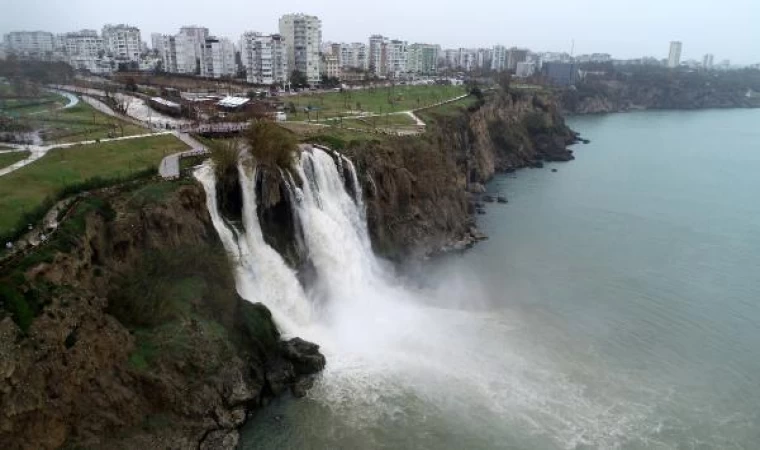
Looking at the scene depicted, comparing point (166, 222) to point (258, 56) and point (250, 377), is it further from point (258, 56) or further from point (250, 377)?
point (258, 56)

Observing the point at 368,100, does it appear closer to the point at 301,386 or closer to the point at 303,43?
the point at 303,43

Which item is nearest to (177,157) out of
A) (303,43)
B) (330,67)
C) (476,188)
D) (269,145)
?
(269,145)

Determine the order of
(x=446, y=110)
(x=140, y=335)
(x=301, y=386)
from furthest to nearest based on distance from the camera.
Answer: (x=446, y=110), (x=301, y=386), (x=140, y=335)

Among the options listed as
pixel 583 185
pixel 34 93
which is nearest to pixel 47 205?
pixel 34 93

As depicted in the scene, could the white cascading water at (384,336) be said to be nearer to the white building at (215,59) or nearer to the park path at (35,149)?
the park path at (35,149)

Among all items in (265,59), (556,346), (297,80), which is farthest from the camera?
(265,59)

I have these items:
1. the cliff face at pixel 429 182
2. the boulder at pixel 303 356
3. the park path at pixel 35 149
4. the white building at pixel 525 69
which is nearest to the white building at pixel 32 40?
the cliff face at pixel 429 182
